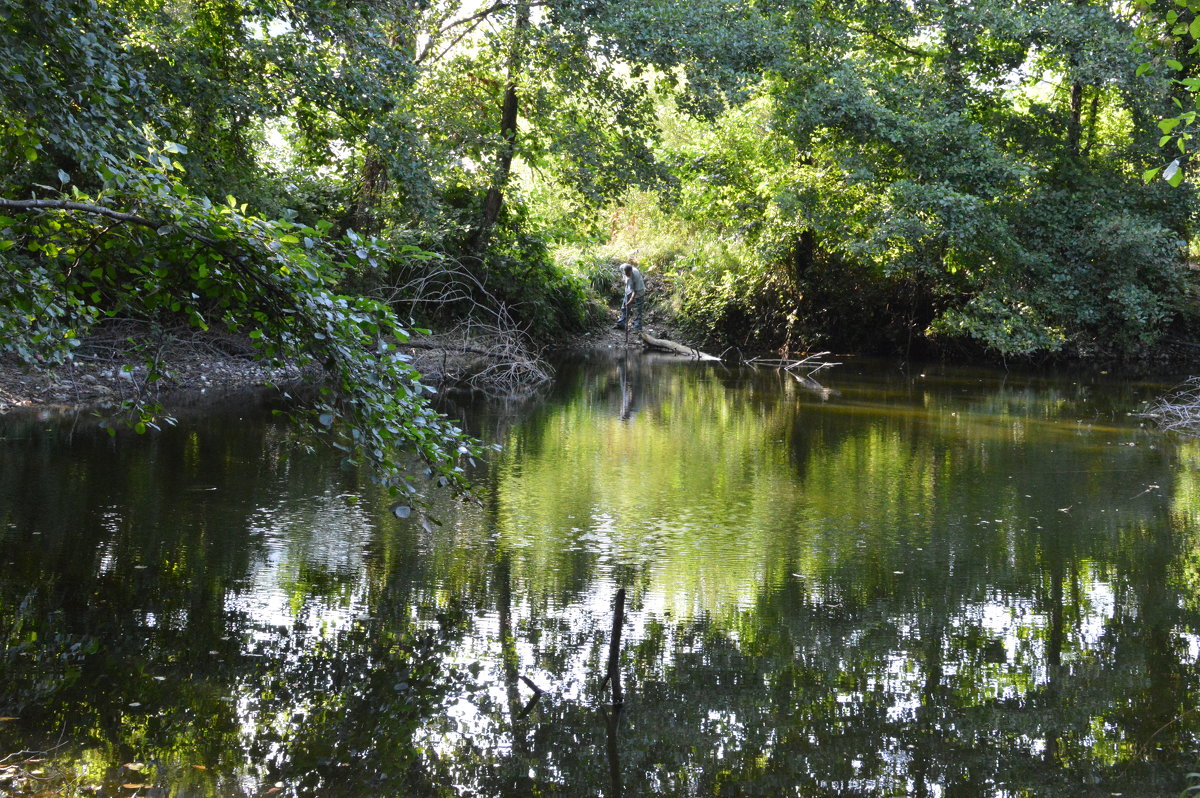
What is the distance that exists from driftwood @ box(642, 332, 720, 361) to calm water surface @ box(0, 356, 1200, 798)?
569 inches

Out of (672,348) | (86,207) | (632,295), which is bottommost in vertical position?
(672,348)

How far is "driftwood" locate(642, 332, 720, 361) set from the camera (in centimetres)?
2496

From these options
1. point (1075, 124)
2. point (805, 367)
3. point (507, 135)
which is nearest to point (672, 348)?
point (805, 367)

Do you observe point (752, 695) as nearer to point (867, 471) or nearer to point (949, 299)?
point (867, 471)

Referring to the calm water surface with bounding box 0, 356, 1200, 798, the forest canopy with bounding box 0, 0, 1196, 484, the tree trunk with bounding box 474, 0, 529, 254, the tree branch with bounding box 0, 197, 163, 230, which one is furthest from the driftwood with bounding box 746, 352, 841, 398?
the tree branch with bounding box 0, 197, 163, 230

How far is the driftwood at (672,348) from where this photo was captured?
25.0m

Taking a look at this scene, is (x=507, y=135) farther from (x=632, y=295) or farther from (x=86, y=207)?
(x=86, y=207)

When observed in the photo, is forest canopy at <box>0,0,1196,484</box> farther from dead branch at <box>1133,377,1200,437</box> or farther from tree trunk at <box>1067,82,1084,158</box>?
dead branch at <box>1133,377,1200,437</box>

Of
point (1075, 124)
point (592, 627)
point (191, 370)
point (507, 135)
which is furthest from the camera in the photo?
point (1075, 124)

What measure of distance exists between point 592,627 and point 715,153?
1984 cm

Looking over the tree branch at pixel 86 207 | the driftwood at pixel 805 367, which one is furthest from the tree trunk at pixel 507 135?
the tree branch at pixel 86 207

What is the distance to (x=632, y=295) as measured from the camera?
2620 cm

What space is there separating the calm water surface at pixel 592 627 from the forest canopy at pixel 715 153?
1.69m

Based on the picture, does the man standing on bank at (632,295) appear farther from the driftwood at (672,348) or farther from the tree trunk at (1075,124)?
the tree trunk at (1075,124)
